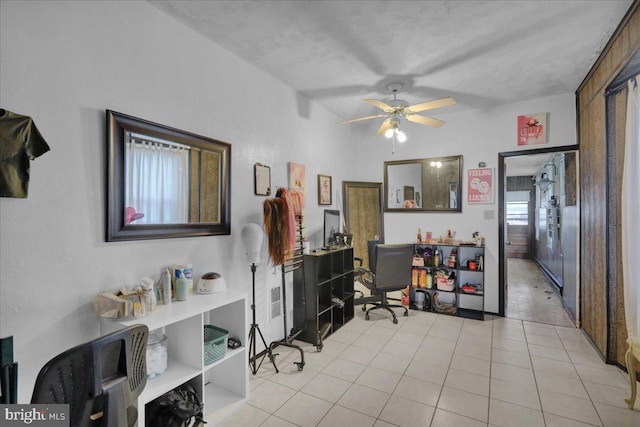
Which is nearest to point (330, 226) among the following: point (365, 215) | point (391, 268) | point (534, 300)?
point (391, 268)

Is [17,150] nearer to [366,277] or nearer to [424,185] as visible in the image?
[366,277]

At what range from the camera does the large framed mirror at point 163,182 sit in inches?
73.5

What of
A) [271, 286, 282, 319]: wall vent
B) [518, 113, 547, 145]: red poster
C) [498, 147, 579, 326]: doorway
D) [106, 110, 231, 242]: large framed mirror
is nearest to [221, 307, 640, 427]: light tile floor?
[271, 286, 282, 319]: wall vent

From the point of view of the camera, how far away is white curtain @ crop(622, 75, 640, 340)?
222cm

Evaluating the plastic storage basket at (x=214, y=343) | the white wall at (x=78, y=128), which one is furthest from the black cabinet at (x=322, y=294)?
the plastic storage basket at (x=214, y=343)

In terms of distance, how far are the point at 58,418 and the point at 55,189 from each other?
1.16m

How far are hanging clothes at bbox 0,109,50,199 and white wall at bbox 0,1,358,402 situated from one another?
83 millimetres

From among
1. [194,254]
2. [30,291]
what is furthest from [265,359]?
[30,291]

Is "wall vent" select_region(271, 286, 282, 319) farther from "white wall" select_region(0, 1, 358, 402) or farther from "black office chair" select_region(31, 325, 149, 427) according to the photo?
"black office chair" select_region(31, 325, 149, 427)

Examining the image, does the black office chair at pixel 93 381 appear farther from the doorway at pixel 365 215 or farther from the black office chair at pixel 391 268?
the doorway at pixel 365 215

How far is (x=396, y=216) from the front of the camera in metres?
4.87

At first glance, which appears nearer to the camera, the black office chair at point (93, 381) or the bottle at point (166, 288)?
the black office chair at point (93, 381)

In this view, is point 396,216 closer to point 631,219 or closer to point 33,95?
point 631,219

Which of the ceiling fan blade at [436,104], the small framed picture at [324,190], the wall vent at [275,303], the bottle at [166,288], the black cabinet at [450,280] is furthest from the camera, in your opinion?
the black cabinet at [450,280]
